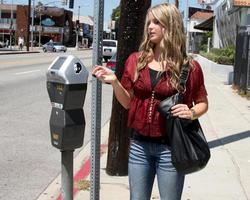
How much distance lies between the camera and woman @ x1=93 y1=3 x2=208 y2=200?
3.51 meters

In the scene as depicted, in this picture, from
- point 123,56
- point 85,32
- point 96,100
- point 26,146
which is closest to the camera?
point 96,100

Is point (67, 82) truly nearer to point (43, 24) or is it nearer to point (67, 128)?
point (67, 128)

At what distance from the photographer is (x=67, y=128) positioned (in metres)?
3.58

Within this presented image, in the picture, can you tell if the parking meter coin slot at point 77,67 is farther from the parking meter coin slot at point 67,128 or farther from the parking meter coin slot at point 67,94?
the parking meter coin slot at point 67,128

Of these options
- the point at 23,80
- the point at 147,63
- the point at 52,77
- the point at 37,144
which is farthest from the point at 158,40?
the point at 23,80

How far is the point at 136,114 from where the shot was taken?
356 cm

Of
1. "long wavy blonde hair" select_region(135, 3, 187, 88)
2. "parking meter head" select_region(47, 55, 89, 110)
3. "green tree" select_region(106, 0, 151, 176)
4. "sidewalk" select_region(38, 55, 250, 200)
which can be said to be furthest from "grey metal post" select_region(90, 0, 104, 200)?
"green tree" select_region(106, 0, 151, 176)

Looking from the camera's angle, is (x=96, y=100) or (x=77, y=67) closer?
(x=77, y=67)

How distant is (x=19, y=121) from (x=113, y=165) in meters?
5.19

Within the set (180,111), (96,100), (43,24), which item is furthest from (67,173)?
(43,24)

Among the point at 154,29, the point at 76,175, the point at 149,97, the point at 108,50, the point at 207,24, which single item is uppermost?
the point at 154,29

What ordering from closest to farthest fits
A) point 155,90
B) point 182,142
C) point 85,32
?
point 182,142
point 155,90
point 85,32

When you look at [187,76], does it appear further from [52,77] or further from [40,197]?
[40,197]

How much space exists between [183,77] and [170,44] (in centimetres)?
22
